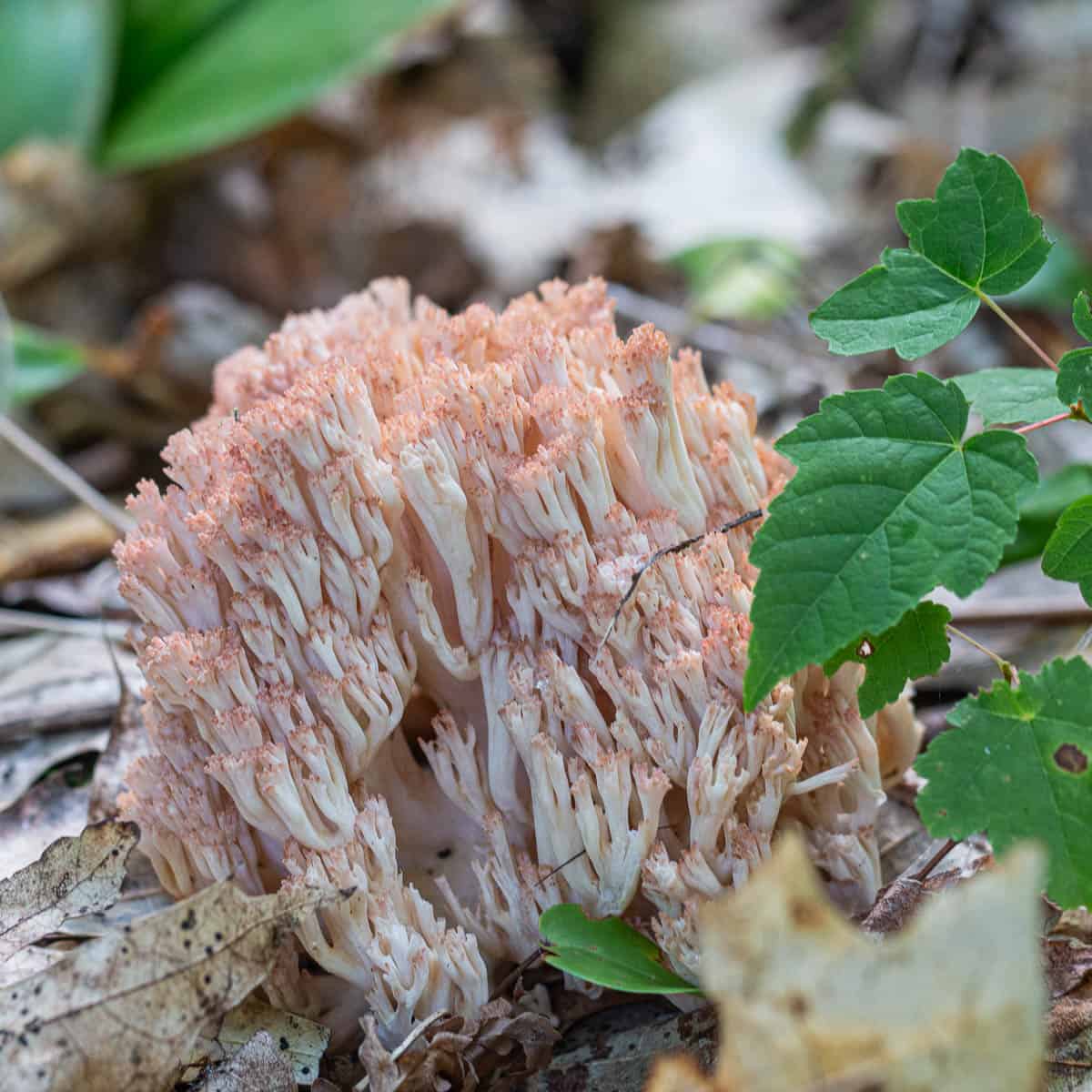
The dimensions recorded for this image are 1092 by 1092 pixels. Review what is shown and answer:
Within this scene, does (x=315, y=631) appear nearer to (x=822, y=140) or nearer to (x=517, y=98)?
(x=822, y=140)

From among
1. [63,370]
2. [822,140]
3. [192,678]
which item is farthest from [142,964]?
[822,140]

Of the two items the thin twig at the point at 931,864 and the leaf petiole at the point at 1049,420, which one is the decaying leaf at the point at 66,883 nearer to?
the thin twig at the point at 931,864

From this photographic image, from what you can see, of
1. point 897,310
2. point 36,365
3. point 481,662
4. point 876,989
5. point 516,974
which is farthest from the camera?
point 36,365

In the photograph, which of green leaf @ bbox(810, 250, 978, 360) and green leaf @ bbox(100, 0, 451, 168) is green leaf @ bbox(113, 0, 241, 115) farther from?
green leaf @ bbox(810, 250, 978, 360)

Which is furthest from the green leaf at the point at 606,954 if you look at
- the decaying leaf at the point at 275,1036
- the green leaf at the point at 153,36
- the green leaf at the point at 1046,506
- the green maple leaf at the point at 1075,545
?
the green leaf at the point at 153,36

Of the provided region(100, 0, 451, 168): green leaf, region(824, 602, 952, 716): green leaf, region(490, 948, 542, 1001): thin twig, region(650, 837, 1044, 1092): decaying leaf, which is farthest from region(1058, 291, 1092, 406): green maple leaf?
region(100, 0, 451, 168): green leaf

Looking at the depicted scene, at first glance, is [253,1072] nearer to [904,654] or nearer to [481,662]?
[481,662]

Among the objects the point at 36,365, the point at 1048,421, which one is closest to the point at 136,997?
the point at 1048,421
